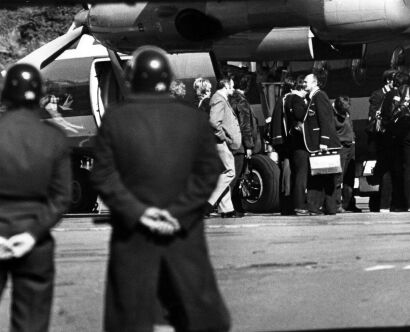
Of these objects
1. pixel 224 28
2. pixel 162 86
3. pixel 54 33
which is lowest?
pixel 54 33

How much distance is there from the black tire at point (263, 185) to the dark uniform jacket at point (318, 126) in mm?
913

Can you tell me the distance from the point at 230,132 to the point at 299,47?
129 inches

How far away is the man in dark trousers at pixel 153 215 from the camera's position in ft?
21.2

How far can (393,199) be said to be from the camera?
60.7 ft

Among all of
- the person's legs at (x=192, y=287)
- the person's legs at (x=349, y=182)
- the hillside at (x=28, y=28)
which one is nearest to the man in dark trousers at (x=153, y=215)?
the person's legs at (x=192, y=287)

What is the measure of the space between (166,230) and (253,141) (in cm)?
1136

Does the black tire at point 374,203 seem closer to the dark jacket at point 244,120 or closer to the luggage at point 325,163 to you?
the luggage at point 325,163

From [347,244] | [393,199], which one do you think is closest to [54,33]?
[393,199]

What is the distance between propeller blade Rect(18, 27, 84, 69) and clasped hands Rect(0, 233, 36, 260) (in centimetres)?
1511

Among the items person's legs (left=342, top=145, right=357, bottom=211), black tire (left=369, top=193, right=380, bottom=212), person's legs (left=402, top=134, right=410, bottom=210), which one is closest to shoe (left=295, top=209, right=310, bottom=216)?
person's legs (left=342, top=145, right=357, bottom=211)

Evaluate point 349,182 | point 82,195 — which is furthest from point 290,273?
point 82,195

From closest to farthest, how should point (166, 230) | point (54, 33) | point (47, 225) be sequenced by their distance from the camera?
1. point (166, 230)
2. point (47, 225)
3. point (54, 33)

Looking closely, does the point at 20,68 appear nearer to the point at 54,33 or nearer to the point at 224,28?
the point at 224,28

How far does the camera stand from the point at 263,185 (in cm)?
1839
